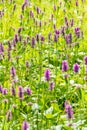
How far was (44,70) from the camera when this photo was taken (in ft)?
12.5

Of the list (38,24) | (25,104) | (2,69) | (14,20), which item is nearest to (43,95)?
(25,104)

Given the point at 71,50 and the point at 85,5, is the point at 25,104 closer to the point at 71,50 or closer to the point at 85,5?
the point at 71,50

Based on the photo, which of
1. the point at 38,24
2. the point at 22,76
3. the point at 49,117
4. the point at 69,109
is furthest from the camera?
the point at 38,24

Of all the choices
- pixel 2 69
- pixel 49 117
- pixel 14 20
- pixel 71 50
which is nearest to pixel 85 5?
pixel 14 20

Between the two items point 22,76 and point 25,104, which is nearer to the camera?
point 25,104

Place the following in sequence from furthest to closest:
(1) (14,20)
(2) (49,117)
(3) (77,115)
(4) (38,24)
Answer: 1. (1) (14,20)
2. (4) (38,24)
3. (3) (77,115)
4. (2) (49,117)

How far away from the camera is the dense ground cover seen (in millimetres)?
2752

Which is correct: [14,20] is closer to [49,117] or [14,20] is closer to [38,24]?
[38,24]

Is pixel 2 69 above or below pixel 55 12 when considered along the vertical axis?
below

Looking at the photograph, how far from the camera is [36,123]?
270 centimetres

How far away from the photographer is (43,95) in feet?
10.2

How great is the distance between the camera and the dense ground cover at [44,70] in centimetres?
275

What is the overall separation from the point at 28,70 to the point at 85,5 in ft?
7.34

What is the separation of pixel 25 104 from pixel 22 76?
2.07ft
